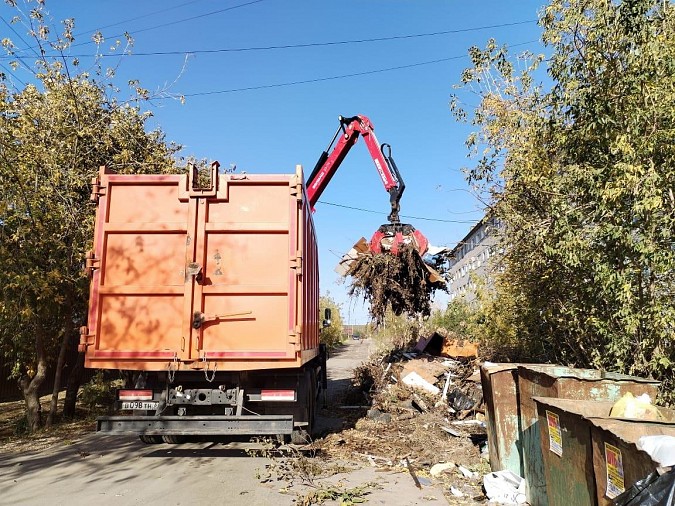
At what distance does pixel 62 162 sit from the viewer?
9297mm

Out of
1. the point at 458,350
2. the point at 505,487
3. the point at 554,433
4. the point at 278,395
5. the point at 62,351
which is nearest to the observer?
the point at 554,433

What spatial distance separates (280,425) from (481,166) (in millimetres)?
5454

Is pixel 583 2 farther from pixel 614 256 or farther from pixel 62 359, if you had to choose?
pixel 62 359

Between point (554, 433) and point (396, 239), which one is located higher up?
point (396, 239)

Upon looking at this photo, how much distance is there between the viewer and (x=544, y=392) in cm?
458

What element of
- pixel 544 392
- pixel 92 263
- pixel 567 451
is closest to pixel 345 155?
Result: pixel 92 263

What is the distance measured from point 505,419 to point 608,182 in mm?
2858

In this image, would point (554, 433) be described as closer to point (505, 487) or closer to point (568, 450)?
point (568, 450)

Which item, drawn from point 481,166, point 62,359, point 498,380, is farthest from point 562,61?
point 62,359

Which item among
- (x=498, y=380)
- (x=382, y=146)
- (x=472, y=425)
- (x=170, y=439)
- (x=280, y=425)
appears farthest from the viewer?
(x=382, y=146)

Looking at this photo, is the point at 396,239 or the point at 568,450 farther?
the point at 396,239

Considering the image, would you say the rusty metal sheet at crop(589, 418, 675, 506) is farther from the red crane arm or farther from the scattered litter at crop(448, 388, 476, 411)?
the red crane arm

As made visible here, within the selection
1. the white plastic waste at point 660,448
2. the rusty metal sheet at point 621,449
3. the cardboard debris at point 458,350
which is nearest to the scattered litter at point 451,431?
the rusty metal sheet at point 621,449

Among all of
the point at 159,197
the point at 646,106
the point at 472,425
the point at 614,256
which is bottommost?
the point at 472,425
